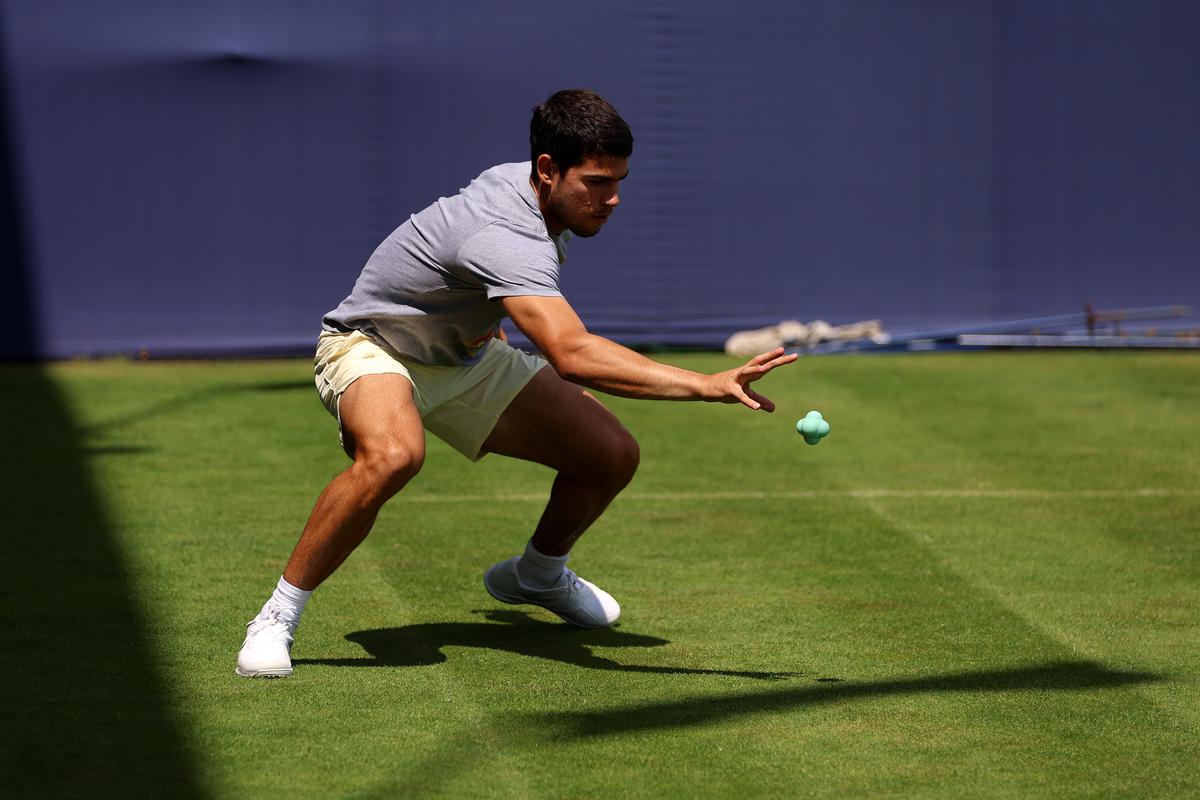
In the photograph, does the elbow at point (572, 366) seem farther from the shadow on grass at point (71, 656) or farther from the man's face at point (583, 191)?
the shadow on grass at point (71, 656)

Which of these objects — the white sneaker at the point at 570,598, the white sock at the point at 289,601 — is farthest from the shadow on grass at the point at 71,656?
the white sneaker at the point at 570,598

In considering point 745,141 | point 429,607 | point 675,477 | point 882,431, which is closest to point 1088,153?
point 745,141

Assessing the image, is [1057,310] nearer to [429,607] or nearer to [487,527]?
[487,527]

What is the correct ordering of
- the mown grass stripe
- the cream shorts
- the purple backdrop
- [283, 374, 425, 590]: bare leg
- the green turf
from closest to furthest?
the green turf < [283, 374, 425, 590]: bare leg < the cream shorts < the mown grass stripe < the purple backdrop

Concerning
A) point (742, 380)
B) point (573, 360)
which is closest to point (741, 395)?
point (742, 380)

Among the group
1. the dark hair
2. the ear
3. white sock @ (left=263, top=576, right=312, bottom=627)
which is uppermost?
the dark hair

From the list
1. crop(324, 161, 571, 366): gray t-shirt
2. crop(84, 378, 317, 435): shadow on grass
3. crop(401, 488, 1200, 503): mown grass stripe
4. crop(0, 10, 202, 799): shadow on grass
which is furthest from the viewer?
crop(84, 378, 317, 435): shadow on grass

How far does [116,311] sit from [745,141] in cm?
430

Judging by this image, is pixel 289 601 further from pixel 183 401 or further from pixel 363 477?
pixel 183 401

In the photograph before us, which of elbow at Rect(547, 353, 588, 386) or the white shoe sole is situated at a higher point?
elbow at Rect(547, 353, 588, 386)

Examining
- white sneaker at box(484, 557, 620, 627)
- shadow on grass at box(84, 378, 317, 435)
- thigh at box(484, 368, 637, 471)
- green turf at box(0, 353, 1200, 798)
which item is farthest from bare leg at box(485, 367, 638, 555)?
shadow on grass at box(84, 378, 317, 435)

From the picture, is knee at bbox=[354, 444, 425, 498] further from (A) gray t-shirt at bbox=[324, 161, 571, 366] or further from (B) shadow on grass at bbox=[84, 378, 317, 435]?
(B) shadow on grass at bbox=[84, 378, 317, 435]

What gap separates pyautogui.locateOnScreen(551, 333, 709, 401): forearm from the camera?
13.8 ft

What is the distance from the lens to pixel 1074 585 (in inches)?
226
